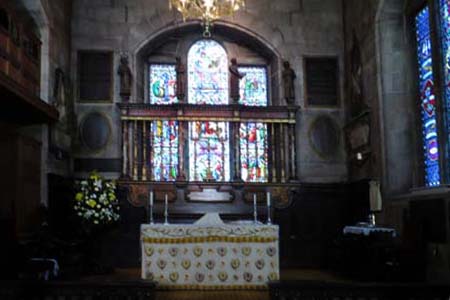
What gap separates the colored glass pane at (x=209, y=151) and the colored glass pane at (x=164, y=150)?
1.25ft

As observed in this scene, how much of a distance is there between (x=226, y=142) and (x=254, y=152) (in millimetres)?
727

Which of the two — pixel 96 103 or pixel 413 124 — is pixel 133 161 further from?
pixel 413 124

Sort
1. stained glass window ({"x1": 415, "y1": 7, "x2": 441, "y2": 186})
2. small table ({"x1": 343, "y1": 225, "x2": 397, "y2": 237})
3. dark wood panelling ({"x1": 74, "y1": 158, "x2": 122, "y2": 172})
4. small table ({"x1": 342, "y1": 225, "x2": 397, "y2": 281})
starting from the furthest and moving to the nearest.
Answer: dark wood panelling ({"x1": 74, "y1": 158, "x2": 122, "y2": 172}) → stained glass window ({"x1": 415, "y1": 7, "x2": 441, "y2": 186}) → small table ({"x1": 343, "y1": 225, "x2": 397, "y2": 237}) → small table ({"x1": 342, "y1": 225, "x2": 397, "y2": 281})

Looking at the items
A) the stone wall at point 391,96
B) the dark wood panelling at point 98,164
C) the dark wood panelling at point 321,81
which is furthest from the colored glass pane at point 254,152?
the dark wood panelling at point 98,164

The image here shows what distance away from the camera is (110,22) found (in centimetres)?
1276

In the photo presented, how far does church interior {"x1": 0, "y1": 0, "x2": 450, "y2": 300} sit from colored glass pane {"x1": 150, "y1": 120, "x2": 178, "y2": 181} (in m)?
0.03

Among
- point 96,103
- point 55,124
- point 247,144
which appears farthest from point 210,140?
point 55,124

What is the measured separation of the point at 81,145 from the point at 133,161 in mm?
1256

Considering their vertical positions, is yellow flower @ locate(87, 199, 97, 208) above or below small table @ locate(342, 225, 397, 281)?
above

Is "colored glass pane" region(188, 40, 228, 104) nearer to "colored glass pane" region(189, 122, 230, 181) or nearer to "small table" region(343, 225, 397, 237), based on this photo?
"colored glass pane" region(189, 122, 230, 181)

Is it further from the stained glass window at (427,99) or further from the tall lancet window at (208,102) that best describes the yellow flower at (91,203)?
the stained glass window at (427,99)

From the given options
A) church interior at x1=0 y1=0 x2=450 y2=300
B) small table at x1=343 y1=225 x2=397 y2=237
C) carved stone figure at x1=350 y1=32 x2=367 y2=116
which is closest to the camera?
church interior at x1=0 y1=0 x2=450 y2=300

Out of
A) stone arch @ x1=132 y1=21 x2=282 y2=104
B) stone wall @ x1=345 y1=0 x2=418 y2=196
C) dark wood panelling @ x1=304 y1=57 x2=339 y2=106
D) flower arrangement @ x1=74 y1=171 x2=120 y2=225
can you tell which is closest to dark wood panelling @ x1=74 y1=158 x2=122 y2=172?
stone arch @ x1=132 y1=21 x2=282 y2=104

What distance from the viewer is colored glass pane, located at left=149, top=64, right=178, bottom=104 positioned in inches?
526
